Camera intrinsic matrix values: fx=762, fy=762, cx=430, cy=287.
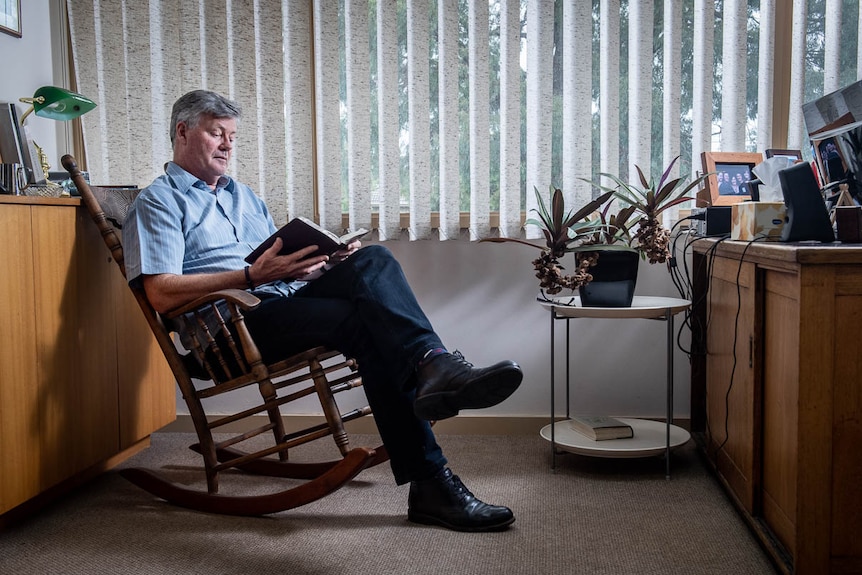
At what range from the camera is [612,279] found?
2.21 m

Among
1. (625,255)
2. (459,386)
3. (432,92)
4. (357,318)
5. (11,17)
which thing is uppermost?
(11,17)

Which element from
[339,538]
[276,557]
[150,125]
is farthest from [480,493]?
[150,125]

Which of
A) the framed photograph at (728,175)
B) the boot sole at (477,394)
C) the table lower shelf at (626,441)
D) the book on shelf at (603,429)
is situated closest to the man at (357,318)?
the boot sole at (477,394)

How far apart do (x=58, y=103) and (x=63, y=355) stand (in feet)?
2.50

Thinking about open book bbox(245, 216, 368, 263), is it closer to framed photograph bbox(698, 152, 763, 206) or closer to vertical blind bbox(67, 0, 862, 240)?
vertical blind bbox(67, 0, 862, 240)

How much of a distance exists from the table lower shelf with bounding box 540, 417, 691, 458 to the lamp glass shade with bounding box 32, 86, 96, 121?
1.70 meters

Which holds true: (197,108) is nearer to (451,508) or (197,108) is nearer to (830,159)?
(451,508)

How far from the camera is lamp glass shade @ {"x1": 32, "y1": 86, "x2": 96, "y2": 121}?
2166 millimetres

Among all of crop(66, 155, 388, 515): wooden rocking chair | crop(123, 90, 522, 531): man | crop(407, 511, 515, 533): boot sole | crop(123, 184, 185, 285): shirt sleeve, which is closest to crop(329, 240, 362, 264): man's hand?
crop(123, 90, 522, 531): man

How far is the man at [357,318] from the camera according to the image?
1697 mm

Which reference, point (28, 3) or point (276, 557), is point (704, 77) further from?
point (28, 3)

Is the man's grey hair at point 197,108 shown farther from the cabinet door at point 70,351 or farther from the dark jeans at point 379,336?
the dark jeans at point 379,336

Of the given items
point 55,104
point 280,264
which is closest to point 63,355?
point 280,264

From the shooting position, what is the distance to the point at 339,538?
180 centimetres
